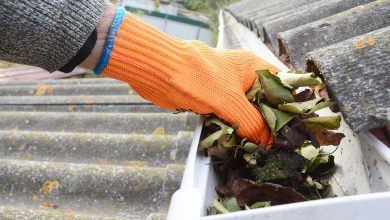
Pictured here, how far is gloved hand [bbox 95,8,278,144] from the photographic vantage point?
1.05 metres

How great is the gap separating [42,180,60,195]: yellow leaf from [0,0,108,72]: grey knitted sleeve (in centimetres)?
67

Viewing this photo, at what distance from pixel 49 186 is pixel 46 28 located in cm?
82

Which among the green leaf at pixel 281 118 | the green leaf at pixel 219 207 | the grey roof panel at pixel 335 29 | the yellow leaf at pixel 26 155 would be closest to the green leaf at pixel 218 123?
the green leaf at pixel 281 118

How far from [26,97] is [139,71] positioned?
1917mm

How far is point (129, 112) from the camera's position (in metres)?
2.25

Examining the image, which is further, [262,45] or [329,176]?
[262,45]

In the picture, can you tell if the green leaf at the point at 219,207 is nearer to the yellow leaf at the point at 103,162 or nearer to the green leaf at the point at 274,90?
the green leaf at the point at 274,90

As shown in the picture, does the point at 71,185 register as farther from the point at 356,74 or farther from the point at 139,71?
the point at 356,74

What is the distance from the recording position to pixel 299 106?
93 cm

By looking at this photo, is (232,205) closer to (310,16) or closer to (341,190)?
(341,190)

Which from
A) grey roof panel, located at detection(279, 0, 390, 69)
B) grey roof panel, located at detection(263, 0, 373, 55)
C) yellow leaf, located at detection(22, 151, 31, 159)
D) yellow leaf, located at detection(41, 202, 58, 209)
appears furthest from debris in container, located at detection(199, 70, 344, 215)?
yellow leaf, located at detection(22, 151, 31, 159)

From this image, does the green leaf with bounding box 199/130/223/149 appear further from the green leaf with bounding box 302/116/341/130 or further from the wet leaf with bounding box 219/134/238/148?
the green leaf with bounding box 302/116/341/130

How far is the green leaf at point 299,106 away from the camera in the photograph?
2.98 ft

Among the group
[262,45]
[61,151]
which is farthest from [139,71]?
[262,45]
